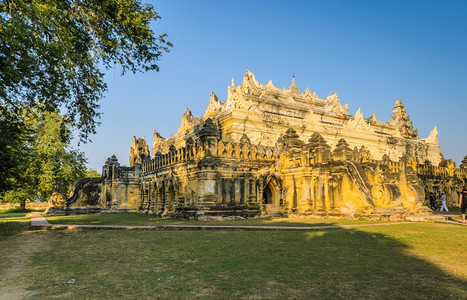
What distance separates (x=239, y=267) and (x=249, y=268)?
185mm

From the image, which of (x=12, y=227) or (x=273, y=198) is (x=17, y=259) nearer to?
(x=12, y=227)

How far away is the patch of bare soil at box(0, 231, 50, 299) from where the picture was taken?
4.60m

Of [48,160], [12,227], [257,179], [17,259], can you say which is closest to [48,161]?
[48,160]

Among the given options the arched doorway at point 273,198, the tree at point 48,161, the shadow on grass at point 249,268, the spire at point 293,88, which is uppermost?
the spire at point 293,88

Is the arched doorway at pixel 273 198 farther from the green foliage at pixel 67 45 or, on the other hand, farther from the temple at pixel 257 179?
the green foliage at pixel 67 45

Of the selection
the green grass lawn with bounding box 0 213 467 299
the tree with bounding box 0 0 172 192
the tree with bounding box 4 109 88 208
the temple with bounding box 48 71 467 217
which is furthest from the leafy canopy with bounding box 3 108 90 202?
the green grass lawn with bounding box 0 213 467 299

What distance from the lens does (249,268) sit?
225 inches

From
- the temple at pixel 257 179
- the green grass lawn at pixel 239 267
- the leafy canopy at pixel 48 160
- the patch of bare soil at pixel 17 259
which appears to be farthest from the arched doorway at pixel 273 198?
the leafy canopy at pixel 48 160

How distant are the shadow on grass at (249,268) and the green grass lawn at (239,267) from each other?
14mm

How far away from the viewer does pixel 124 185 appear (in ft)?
89.3

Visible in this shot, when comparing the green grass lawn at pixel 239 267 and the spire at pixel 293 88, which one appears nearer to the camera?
the green grass lawn at pixel 239 267

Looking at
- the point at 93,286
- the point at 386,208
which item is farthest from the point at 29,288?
the point at 386,208

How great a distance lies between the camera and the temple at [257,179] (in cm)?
1599

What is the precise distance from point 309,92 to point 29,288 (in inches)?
1572
